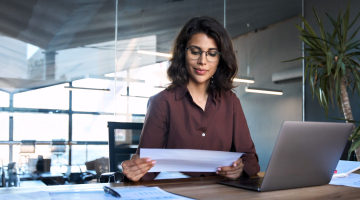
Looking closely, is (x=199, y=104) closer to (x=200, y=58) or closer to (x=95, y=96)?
(x=200, y=58)

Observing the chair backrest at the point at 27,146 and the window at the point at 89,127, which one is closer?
the chair backrest at the point at 27,146

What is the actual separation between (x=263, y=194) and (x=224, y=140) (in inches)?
27.7

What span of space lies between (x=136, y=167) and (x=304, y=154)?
600 millimetres

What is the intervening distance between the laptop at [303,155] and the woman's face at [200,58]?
68 cm

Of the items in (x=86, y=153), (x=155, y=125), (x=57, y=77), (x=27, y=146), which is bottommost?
(x=86, y=153)

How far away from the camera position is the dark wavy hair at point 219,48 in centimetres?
170

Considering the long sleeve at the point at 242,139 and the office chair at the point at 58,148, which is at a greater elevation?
the long sleeve at the point at 242,139

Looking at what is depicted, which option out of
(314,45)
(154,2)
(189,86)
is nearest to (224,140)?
(189,86)

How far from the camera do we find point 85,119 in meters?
3.72

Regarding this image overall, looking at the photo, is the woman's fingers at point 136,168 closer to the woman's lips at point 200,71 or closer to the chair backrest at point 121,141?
the woman's lips at point 200,71

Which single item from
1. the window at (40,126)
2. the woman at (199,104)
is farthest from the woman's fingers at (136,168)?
the window at (40,126)

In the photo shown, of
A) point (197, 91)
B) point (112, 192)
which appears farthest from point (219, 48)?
point (112, 192)

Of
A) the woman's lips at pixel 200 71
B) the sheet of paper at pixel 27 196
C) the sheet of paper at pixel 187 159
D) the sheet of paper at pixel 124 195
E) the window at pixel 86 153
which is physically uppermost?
the woman's lips at pixel 200 71

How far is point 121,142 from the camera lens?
2350 mm
